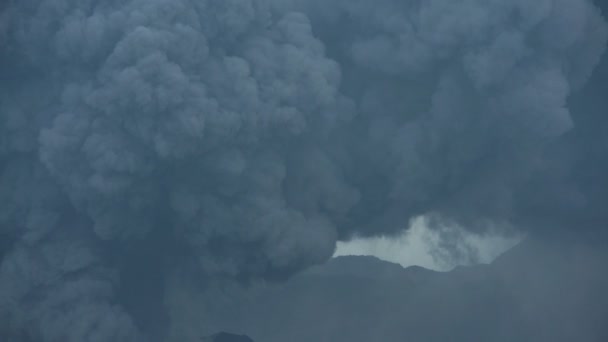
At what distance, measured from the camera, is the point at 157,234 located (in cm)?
2431

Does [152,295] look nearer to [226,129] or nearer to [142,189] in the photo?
[142,189]

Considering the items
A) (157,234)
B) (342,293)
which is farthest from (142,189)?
(342,293)

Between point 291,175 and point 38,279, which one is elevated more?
point 291,175

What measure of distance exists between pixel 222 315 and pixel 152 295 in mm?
4683

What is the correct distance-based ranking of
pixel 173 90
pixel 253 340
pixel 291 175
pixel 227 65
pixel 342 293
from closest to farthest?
pixel 173 90 → pixel 227 65 → pixel 291 175 → pixel 253 340 → pixel 342 293

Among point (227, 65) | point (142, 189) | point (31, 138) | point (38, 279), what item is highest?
point (227, 65)

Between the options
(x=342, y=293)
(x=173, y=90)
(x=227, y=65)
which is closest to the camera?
(x=173, y=90)

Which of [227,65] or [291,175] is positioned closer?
[227,65]

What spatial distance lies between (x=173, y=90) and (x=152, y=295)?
369 inches

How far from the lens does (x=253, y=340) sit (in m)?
31.6

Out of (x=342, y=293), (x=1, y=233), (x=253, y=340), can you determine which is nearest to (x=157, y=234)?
(x=1, y=233)

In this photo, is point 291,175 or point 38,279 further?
point 291,175

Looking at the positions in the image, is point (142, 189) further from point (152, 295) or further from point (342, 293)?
point (342, 293)

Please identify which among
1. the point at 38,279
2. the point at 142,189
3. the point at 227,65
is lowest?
the point at 38,279
